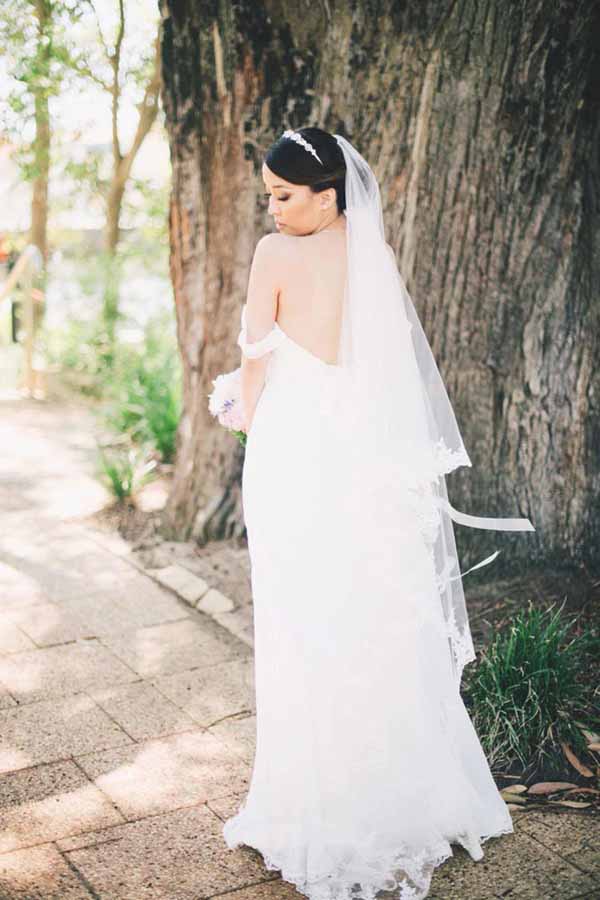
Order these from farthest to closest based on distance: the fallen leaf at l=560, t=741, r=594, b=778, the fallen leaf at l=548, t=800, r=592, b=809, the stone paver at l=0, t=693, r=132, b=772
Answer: the stone paver at l=0, t=693, r=132, b=772 < the fallen leaf at l=560, t=741, r=594, b=778 < the fallen leaf at l=548, t=800, r=592, b=809

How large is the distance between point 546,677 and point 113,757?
1592 mm

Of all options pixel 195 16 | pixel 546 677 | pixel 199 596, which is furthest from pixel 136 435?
pixel 546 677

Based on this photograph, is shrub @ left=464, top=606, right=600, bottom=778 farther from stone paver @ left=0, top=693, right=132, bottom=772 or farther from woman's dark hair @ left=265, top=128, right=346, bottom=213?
woman's dark hair @ left=265, top=128, right=346, bottom=213

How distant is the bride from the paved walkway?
0.65 ft

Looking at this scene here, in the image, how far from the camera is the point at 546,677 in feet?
11.8

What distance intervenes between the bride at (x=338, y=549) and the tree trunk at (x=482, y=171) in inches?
64.8

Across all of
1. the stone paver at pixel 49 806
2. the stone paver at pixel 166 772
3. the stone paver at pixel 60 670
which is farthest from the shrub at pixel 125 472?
the stone paver at pixel 49 806

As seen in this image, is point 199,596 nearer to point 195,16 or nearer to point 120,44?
point 195,16

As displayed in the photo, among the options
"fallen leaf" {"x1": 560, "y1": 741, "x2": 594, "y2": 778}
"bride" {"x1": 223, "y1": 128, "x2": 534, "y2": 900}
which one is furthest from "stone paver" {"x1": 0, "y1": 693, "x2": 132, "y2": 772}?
"fallen leaf" {"x1": 560, "y1": 741, "x2": 594, "y2": 778}

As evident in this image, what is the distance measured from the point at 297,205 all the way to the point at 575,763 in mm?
2157

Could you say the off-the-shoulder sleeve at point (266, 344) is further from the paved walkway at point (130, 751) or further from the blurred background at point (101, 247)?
the blurred background at point (101, 247)

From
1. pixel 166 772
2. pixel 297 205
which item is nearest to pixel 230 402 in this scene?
pixel 297 205

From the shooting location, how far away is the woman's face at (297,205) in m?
2.92

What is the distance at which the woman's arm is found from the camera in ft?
9.37
